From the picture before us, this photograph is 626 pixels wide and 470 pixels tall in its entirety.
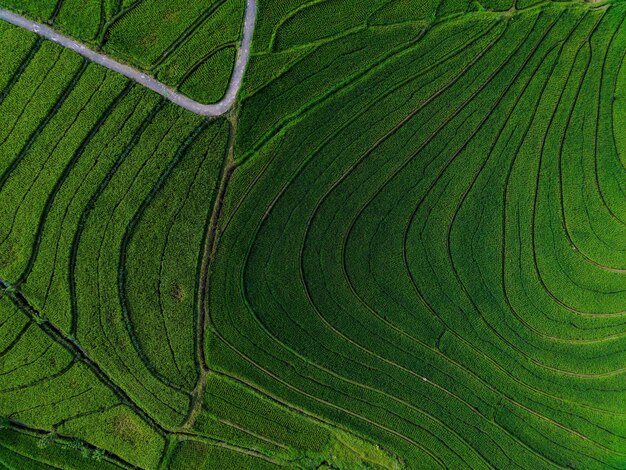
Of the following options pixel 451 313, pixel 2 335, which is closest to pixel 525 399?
pixel 451 313

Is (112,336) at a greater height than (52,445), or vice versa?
(112,336)

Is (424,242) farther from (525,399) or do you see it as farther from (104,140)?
(104,140)

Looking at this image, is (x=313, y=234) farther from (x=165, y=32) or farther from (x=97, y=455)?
(x=97, y=455)

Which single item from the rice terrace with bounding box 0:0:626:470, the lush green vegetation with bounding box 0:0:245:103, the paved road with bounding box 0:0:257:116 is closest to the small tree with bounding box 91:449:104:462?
the rice terrace with bounding box 0:0:626:470

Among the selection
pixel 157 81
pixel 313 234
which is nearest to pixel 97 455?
pixel 313 234

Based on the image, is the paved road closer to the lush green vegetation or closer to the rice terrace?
the rice terrace
